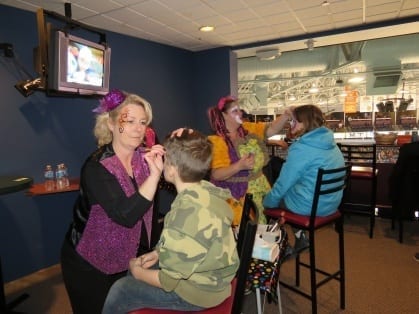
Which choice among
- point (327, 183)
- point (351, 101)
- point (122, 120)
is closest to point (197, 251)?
point (122, 120)

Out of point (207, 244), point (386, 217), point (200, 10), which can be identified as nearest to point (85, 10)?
point (200, 10)

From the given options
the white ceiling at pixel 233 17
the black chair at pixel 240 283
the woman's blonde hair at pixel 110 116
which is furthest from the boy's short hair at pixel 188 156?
the white ceiling at pixel 233 17

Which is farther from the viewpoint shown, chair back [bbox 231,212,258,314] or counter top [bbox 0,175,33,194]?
counter top [bbox 0,175,33,194]

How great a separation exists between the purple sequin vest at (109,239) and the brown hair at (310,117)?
1397 millimetres

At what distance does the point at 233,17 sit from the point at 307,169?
7.74ft

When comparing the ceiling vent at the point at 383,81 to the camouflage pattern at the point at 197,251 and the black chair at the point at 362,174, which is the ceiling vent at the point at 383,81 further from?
the camouflage pattern at the point at 197,251

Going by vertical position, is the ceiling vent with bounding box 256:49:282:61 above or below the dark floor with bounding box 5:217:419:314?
above

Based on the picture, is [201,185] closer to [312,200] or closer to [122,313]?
[122,313]

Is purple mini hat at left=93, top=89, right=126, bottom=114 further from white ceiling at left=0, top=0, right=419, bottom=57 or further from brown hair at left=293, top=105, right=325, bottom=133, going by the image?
white ceiling at left=0, top=0, right=419, bottom=57

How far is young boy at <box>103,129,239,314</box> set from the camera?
1080 mm

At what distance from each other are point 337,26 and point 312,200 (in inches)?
125

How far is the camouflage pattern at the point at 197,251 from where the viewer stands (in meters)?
1.07

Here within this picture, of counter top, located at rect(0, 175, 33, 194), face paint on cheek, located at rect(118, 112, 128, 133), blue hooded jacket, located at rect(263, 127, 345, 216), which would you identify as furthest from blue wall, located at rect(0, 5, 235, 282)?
blue hooded jacket, located at rect(263, 127, 345, 216)

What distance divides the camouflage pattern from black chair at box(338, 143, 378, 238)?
10.4 ft
